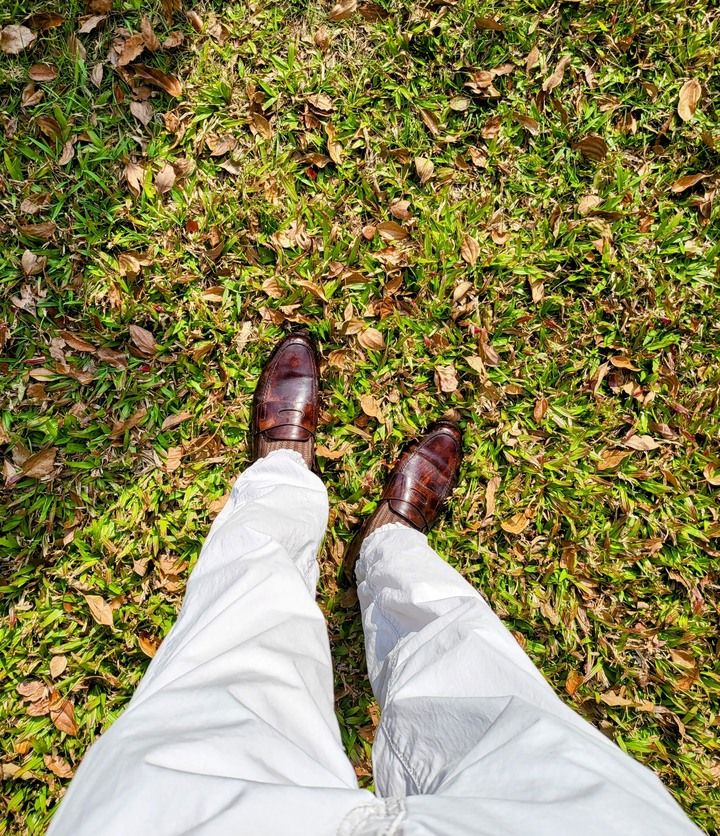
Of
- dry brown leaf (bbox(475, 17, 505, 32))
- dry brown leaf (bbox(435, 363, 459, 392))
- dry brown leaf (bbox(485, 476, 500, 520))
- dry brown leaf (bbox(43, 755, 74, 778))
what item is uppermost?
dry brown leaf (bbox(475, 17, 505, 32))

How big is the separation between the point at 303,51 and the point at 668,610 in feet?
8.92

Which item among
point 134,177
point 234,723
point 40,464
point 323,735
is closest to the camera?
point 234,723

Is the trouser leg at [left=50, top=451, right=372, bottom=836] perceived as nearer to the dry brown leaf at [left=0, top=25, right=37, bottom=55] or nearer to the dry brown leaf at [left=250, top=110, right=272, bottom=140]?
the dry brown leaf at [left=250, top=110, right=272, bottom=140]

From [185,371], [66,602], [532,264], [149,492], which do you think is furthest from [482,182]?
[66,602]

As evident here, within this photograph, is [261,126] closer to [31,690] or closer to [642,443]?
[642,443]

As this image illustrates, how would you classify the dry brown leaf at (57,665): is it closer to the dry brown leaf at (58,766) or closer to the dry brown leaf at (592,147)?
the dry brown leaf at (58,766)

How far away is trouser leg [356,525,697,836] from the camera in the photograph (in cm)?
74

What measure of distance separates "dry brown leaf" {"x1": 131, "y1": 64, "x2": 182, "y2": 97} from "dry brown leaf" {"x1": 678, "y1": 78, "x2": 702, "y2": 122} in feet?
6.94

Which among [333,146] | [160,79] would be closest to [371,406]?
[333,146]

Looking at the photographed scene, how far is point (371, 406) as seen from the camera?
213 centimetres

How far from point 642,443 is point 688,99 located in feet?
4.90

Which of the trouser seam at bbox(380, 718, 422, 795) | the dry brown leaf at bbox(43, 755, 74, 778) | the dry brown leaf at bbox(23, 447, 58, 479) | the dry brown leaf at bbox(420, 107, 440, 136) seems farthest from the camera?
the dry brown leaf at bbox(420, 107, 440, 136)

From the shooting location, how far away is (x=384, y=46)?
220 cm

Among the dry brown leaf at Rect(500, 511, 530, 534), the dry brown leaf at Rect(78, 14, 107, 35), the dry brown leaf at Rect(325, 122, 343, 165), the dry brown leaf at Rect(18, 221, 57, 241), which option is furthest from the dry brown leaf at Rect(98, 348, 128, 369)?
the dry brown leaf at Rect(500, 511, 530, 534)
